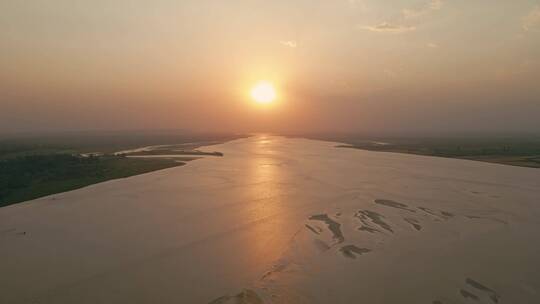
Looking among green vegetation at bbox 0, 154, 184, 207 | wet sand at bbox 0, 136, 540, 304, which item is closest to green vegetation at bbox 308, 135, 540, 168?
wet sand at bbox 0, 136, 540, 304

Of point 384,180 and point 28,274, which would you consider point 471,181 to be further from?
point 28,274

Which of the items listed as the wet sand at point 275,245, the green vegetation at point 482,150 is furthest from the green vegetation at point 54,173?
the green vegetation at point 482,150

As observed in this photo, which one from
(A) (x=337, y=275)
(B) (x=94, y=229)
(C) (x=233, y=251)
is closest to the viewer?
(A) (x=337, y=275)

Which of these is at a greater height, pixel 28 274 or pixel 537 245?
pixel 537 245

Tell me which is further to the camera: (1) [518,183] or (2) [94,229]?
(1) [518,183]

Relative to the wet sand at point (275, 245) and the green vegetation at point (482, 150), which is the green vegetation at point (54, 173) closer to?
the wet sand at point (275, 245)

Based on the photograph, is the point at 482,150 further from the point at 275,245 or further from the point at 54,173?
the point at 54,173

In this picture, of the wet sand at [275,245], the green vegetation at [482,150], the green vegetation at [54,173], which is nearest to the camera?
the wet sand at [275,245]

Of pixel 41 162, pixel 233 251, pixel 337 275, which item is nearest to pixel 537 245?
pixel 337 275
